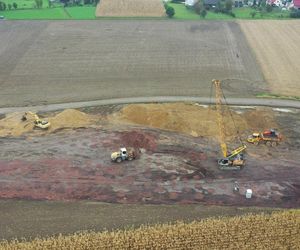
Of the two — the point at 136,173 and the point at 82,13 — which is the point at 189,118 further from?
the point at 82,13

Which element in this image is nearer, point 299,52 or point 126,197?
point 126,197

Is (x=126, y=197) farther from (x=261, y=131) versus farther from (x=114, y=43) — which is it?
(x=114, y=43)

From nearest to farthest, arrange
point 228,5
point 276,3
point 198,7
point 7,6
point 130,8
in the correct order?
point 228,5 → point 198,7 → point 130,8 → point 7,6 → point 276,3

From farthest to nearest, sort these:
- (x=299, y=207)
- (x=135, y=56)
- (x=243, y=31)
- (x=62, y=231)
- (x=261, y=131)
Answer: (x=243, y=31)
(x=135, y=56)
(x=261, y=131)
(x=299, y=207)
(x=62, y=231)

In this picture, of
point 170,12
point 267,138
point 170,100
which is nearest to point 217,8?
point 170,12

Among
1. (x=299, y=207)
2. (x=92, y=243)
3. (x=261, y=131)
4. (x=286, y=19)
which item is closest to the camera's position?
(x=92, y=243)

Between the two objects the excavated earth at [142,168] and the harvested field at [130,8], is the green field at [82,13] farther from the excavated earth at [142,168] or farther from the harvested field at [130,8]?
the excavated earth at [142,168]

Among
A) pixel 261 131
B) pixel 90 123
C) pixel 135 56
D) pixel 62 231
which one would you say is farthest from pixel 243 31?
pixel 62 231

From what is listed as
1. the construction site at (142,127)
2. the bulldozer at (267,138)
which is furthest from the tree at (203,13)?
the bulldozer at (267,138)
